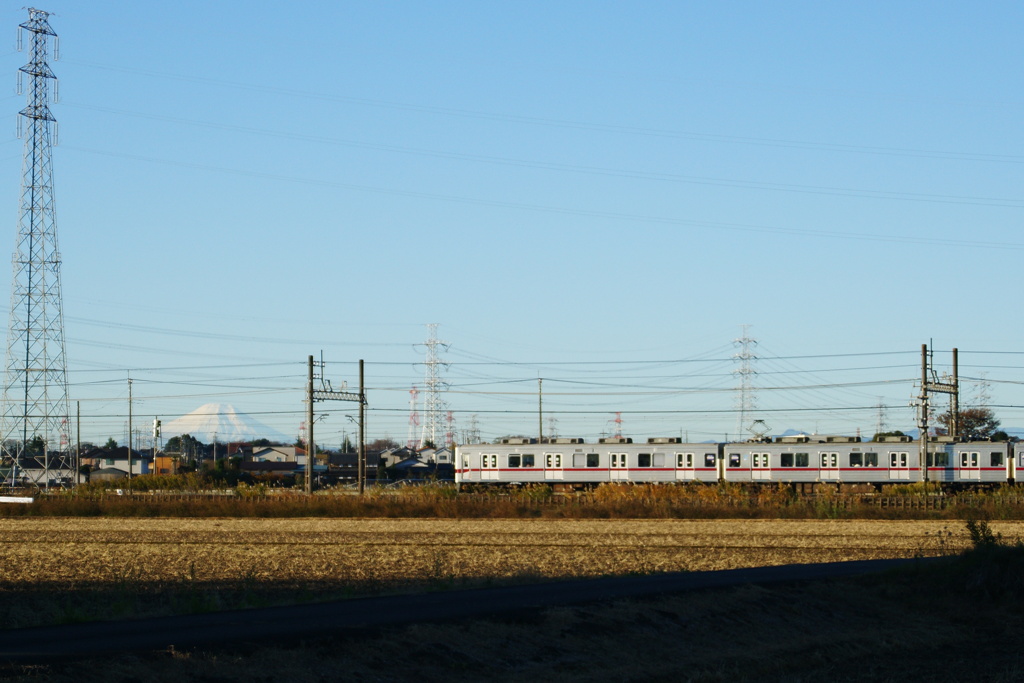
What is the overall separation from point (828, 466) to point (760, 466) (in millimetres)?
3732

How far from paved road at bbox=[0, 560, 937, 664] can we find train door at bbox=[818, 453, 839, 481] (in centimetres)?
4058

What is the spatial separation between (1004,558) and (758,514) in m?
25.8

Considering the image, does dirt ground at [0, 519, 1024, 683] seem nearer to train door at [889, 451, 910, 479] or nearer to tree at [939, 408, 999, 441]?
train door at [889, 451, 910, 479]

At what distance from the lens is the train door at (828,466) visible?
204ft

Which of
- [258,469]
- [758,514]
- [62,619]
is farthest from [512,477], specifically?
[258,469]

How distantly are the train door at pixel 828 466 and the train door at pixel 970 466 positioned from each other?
6529mm

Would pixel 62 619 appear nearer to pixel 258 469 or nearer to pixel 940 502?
pixel 940 502

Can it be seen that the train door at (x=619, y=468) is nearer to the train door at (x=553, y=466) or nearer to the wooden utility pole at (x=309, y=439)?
the train door at (x=553, y=466)

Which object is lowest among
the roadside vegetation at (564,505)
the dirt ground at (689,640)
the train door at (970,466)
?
the roadside vegetation at (564,505)

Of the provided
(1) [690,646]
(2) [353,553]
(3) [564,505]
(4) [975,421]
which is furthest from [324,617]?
(4) [975,421]

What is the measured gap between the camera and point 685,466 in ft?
211

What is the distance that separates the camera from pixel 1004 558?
21.1 meters

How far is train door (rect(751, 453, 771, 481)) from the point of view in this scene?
208 feet

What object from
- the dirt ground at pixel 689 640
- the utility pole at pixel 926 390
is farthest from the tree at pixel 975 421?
the dirt ground at pixel 689 640
